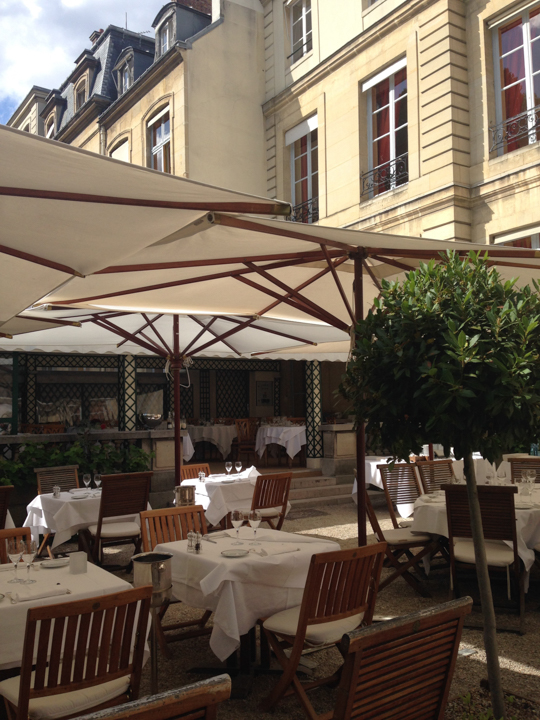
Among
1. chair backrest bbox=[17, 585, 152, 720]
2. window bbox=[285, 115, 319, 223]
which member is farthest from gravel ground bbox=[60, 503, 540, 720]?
window bbox=[285, 115, 319, 223]

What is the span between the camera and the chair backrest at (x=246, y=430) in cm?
1340

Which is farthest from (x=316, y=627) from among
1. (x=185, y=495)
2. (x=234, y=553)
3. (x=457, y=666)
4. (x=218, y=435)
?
(x=218, y=435)

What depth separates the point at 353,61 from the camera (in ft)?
41.8

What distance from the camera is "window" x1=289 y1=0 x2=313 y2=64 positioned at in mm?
14234

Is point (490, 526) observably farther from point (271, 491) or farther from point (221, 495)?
point (221, 495)

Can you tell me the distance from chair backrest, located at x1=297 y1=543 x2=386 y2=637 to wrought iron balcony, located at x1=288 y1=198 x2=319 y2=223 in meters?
11.2

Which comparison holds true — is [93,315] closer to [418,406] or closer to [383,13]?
[418,406]

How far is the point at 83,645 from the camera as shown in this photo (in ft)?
8.50

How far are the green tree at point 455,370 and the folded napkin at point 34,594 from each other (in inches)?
66.5

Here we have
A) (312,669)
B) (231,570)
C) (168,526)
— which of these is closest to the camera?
(231,570)

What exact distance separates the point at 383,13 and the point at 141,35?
10.8 meters

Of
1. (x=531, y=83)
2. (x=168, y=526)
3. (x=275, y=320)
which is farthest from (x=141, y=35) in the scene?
(x=168, y=526)

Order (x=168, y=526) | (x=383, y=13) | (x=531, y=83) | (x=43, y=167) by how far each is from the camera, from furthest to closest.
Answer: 1. (x=383, y=13)
2. (x=531, y=83)
3. (x=168, y=526)
4. (x=43, y=167)

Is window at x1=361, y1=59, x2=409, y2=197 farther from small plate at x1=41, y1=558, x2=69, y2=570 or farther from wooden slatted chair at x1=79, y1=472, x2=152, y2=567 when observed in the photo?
small plate at x1=41, y1=558, x2=69, y2=570
